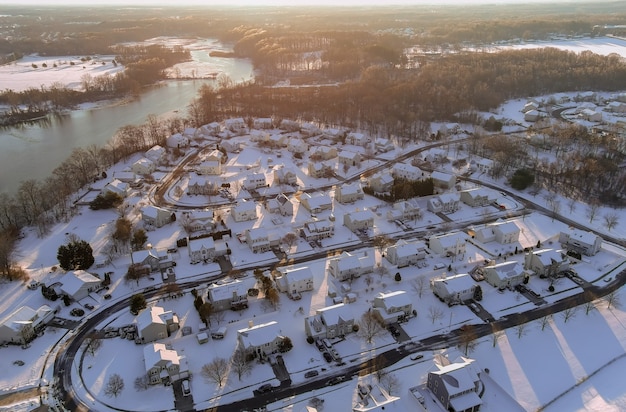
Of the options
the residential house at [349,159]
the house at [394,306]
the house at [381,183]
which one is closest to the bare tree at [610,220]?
the house at [381,183]

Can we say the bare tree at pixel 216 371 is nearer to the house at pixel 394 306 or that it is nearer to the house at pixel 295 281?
the house at pixel 295 281

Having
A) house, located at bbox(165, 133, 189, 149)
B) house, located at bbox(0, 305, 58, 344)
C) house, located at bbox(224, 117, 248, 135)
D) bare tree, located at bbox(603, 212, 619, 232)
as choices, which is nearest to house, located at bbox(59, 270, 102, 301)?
house, located at bbox(0, 305, 58, 344)

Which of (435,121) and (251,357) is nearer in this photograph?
(251,357)

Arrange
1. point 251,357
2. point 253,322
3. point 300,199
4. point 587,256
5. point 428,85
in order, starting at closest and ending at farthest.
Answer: point 251,357
point 253,322
point 587,256
point 300,199
point 428,85

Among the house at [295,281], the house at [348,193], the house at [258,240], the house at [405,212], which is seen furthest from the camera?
the house at [348,193]

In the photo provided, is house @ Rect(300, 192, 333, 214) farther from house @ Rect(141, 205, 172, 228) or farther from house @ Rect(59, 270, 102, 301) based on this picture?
house @ Rect(59, 270, 102, 301)

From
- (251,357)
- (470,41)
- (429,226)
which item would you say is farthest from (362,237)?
(470,41)

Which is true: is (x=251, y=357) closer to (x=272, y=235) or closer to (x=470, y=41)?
(x=272, y=235)
